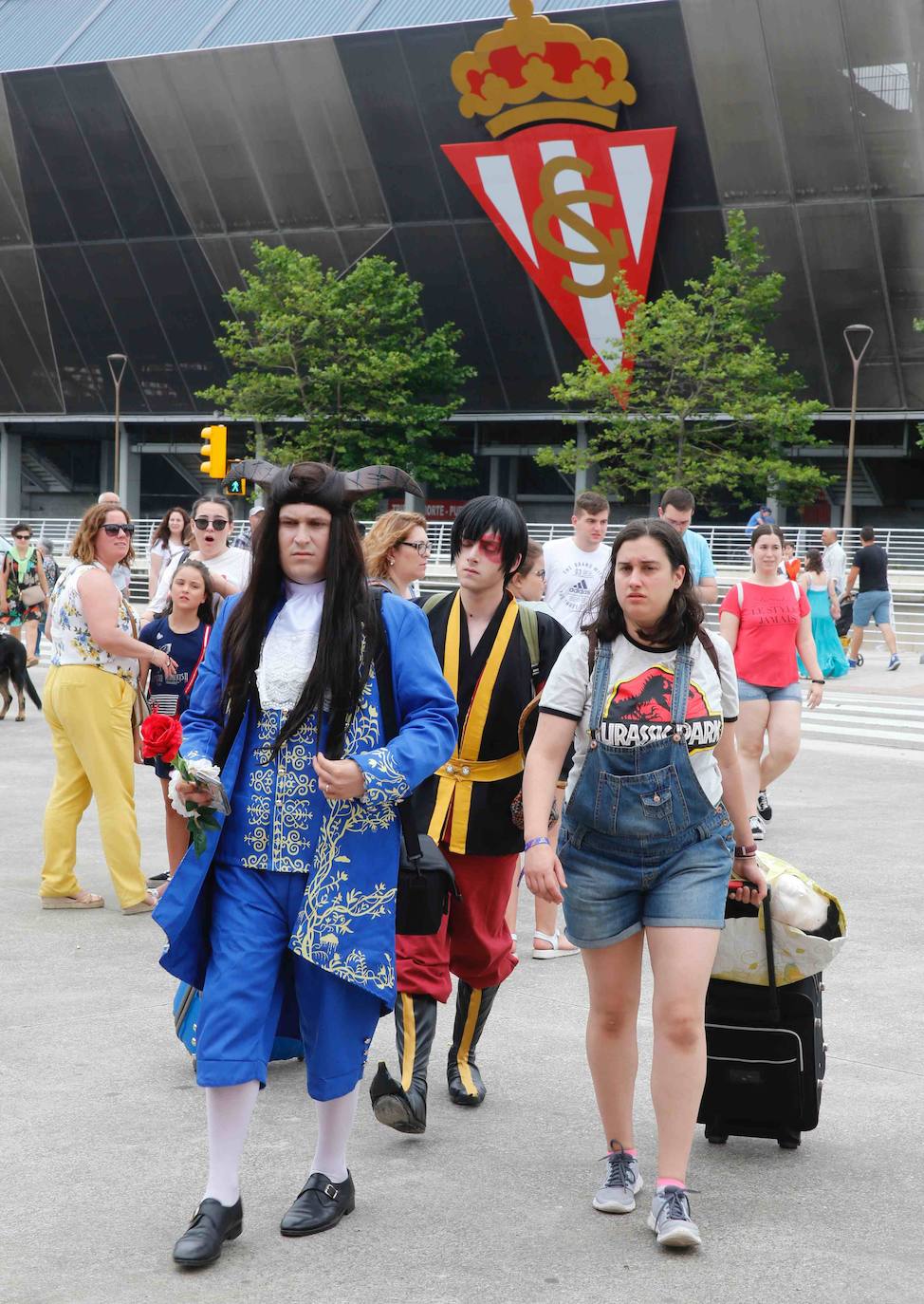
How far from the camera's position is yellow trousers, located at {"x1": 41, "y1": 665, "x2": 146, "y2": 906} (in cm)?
751

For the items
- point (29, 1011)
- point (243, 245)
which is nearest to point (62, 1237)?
point (29, 1011)

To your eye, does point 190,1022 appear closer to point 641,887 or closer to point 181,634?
point 641,887

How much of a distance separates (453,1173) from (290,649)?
1.57 m

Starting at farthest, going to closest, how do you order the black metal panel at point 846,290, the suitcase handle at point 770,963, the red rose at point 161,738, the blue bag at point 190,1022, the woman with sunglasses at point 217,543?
1. the black metal panel at point 846,290
2. the woman with sunglasses at point 217,543
3. the blue bag at point 190,1022
4. the suitcase handle at point 770,963
5. the red rose at point 161,738

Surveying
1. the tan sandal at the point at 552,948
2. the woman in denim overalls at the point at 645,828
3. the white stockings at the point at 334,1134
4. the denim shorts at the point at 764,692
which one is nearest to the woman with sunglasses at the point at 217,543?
the tan sandal at the point at 552,948

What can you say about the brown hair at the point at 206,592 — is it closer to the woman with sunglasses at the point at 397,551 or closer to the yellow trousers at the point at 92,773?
the yellow trousers at the point at 92,773

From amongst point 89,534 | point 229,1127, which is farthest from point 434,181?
point 229,1127

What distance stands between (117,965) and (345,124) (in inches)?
1422

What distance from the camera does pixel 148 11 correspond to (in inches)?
1663

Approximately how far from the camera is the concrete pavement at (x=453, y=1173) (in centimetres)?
367

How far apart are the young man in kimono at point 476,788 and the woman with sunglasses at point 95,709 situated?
262 cm

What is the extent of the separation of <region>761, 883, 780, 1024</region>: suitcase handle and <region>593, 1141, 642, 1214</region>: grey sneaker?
579mm

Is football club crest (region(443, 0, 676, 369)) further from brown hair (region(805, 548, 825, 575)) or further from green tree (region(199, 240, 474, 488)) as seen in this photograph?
brown hair (region(805, 548, 825, 575))

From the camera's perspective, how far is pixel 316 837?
385 cm
